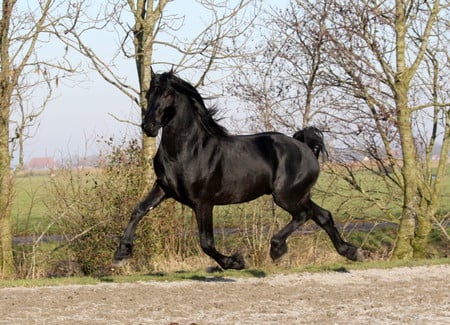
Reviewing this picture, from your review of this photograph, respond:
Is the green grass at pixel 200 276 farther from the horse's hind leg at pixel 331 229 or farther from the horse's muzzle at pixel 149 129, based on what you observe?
the horse's muzzle at pixel 149 129

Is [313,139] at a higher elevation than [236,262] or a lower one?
higher

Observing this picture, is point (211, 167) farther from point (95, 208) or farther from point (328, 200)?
point (328, 200)

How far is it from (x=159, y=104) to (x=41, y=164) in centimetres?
585

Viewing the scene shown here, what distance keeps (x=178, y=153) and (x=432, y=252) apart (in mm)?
9867

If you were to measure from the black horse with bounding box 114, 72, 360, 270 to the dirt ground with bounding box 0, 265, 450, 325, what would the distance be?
0.47m

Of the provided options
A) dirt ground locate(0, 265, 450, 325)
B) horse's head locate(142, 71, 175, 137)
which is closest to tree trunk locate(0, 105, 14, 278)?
dirt ground locate(0, 265, 450, 325)

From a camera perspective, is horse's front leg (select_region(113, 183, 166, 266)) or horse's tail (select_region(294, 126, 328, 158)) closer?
horse's front leg (select_region(113, 183, 166, 266))

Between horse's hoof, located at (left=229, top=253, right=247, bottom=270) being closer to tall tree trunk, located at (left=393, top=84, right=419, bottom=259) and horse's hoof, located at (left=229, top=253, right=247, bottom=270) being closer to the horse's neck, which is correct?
the horse's neck

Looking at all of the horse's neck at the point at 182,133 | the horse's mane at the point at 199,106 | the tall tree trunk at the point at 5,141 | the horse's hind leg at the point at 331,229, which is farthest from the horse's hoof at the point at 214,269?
the tall tree trunk at the point at 5,141

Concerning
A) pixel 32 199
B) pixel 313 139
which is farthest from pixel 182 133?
pixel 32 199

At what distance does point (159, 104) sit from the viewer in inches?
333

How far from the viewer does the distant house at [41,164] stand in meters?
13.4

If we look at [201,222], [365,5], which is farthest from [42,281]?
[365,5]

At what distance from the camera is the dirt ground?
699 centimetres
